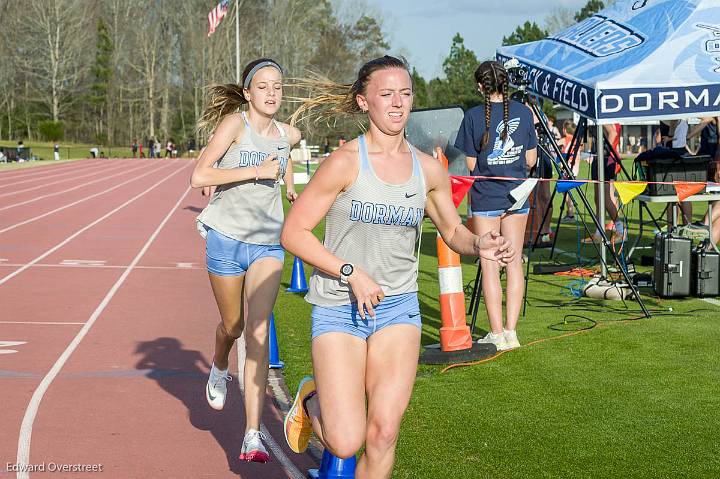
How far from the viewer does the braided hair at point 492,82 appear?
807cm

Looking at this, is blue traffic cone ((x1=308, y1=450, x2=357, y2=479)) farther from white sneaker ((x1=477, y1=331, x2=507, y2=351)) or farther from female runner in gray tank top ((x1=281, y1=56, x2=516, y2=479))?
white sneaker ((x1=477, y1=331, x2=507, y2=351))

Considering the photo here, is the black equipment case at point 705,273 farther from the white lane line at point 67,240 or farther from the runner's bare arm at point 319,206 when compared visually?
the white lane line at point 67,240

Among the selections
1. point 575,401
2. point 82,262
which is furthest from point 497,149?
point 82,262

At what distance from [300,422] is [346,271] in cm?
96

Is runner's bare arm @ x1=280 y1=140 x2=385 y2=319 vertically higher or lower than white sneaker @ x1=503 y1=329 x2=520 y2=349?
higher

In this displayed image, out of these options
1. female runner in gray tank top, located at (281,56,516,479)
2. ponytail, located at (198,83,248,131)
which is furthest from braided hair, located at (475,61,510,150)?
female runner in gray tank top, located at (281,56,516,479)

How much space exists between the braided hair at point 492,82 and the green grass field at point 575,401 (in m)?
1.94

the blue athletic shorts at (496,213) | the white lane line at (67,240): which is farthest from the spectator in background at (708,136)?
the white lane line at (67,240)

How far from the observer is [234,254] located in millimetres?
6098

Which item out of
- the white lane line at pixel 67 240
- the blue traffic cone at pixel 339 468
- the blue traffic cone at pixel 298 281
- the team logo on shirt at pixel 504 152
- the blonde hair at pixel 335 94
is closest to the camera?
the blonde hair at pixel 335 94

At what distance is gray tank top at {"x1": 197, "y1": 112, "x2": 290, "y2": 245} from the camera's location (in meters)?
6.13

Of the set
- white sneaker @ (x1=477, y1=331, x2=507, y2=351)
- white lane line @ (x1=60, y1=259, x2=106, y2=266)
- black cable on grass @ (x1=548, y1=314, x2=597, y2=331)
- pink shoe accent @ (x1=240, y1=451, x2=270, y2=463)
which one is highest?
white sneaker @ (x1=477, y1=331, x2=507, y2=351)

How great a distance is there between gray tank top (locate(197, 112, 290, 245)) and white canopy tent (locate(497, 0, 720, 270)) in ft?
18.3

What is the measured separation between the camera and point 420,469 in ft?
17.7
